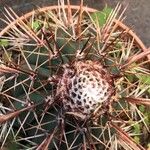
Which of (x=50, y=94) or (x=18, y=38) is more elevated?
(x=18, y=38)

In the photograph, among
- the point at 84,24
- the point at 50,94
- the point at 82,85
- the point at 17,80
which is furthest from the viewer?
the point at 84,24

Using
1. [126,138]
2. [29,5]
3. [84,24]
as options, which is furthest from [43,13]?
[126,138]

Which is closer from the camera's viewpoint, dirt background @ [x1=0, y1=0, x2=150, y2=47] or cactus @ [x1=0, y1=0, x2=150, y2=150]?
cactus @ [x1=0, y1=0, x2=150, y2=150]

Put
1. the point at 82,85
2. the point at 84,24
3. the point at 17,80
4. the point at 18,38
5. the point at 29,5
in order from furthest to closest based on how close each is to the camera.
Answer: the point at 29,5
the point at 84,24
the point at 18,38
the point at 17,80
the point at 82,85

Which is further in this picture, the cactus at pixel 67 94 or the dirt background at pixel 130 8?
the dirt background at pixel 130 8

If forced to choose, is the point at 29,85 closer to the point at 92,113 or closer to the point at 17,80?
the point at 17,80

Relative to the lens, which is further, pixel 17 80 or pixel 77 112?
pixel 17 80

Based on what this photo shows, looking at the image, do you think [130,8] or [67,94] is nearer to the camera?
[67,94]

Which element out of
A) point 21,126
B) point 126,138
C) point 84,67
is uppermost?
point 84,67
